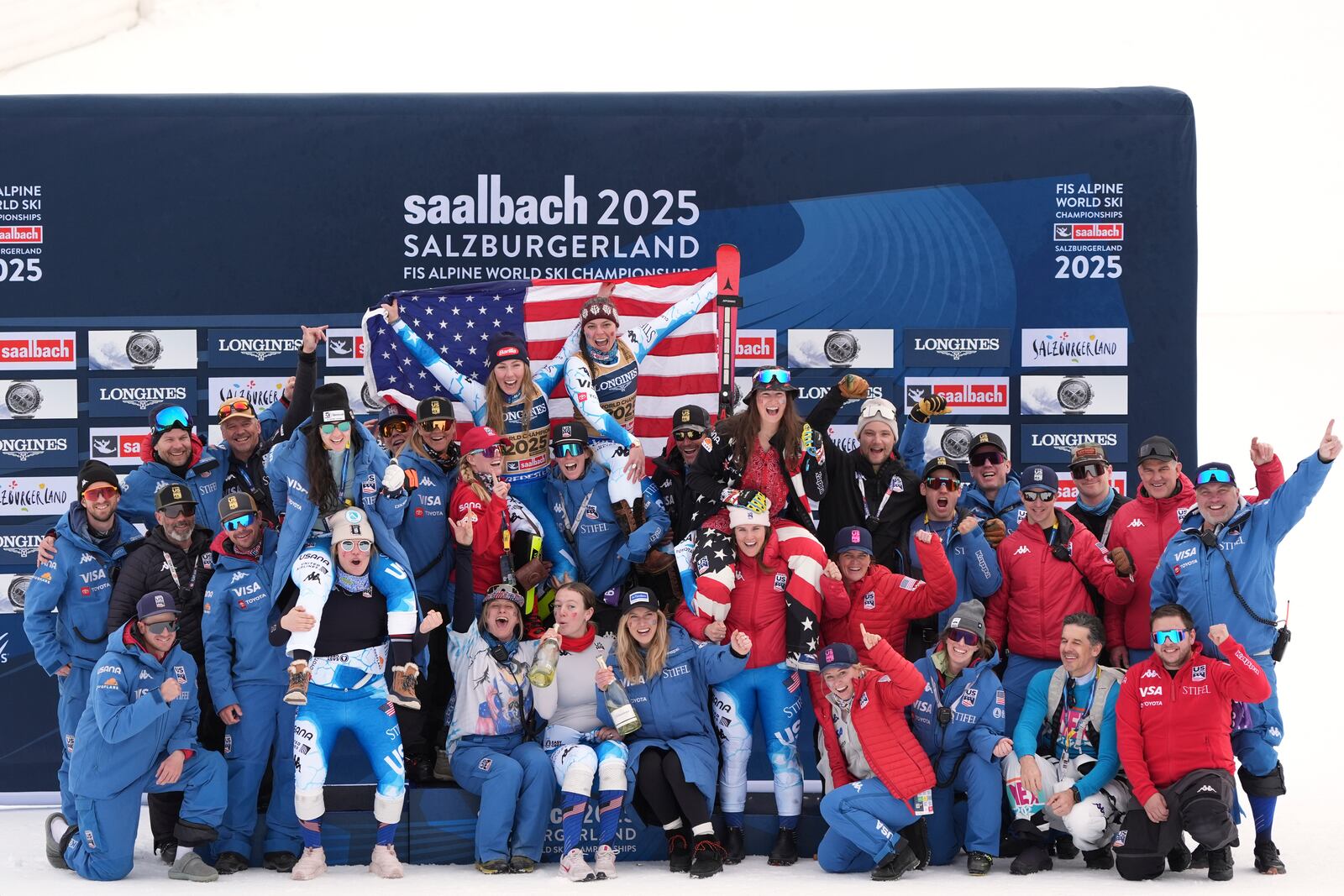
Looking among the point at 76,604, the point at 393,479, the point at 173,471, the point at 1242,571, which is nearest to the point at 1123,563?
the point at 1242,571

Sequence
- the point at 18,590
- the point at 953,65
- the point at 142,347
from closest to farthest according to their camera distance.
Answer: the point at 18,590 < the point at 142,347 < the point at 953,65

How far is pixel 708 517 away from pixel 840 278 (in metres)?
2.17

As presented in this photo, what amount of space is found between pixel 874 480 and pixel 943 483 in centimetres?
43

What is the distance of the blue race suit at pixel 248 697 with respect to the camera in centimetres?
709

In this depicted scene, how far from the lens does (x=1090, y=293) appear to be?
8969 mm

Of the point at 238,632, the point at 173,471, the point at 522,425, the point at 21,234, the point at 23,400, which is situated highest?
the point at 21,234

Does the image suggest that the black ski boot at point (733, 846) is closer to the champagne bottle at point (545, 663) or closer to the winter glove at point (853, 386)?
the champagne bottle at point (545, 663)

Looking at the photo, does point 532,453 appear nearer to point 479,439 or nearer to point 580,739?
point 479,439

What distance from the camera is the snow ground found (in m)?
22.6

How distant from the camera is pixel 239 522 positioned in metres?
7.10

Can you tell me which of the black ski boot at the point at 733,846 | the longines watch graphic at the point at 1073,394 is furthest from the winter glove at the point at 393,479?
the longines watch graphic at the point at 1073,394

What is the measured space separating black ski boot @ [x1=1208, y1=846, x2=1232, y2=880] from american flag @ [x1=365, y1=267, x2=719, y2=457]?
3761 millimetres

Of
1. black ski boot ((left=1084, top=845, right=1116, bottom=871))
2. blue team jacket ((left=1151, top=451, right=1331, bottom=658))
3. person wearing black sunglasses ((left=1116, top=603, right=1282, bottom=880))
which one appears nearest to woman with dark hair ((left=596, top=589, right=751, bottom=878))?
black ski boot ((left=1084, top=845, right=1116, bottom=871))

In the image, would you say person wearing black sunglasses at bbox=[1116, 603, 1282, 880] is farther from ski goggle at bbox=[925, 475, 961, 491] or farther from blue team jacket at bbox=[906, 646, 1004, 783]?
ski goggle at bbox=[925, 475, 961, 491]
